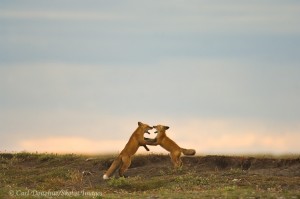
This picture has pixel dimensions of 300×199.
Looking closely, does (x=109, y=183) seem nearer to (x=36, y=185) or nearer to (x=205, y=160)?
(x=36, y=185)

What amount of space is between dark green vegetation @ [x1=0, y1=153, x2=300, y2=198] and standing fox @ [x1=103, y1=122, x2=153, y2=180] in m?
0.64

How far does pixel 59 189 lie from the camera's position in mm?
24062

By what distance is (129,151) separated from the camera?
27.1 metres

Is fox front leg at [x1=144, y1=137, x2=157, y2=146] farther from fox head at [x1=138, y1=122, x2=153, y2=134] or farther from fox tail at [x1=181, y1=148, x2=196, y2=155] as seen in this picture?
fox tail at [x1=181, y1=148, x2=196, y2=155]

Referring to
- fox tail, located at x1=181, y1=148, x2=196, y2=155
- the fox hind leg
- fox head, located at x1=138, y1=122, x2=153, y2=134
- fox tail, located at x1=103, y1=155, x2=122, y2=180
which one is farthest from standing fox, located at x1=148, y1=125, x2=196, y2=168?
fox tail, located at x1=103, y1=155, x2=122, y2=180

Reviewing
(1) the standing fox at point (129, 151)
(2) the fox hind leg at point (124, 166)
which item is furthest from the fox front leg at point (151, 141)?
(2) the fox hind leg at point (124, 166)

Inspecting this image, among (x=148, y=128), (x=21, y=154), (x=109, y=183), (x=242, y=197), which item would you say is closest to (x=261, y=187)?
(x=242, y=197)

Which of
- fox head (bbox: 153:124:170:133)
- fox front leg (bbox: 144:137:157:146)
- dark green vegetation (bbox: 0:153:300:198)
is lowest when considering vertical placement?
dark green vegetation (bbox: 0:153:300:198)

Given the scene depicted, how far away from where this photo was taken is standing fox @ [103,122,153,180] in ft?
88.0

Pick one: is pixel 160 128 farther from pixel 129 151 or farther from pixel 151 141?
pixel 129 151

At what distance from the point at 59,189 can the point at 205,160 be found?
7124mm

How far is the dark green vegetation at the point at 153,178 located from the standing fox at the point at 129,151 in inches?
25.2

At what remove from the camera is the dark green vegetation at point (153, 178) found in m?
21.1

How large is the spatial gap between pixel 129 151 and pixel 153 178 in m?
2.06
